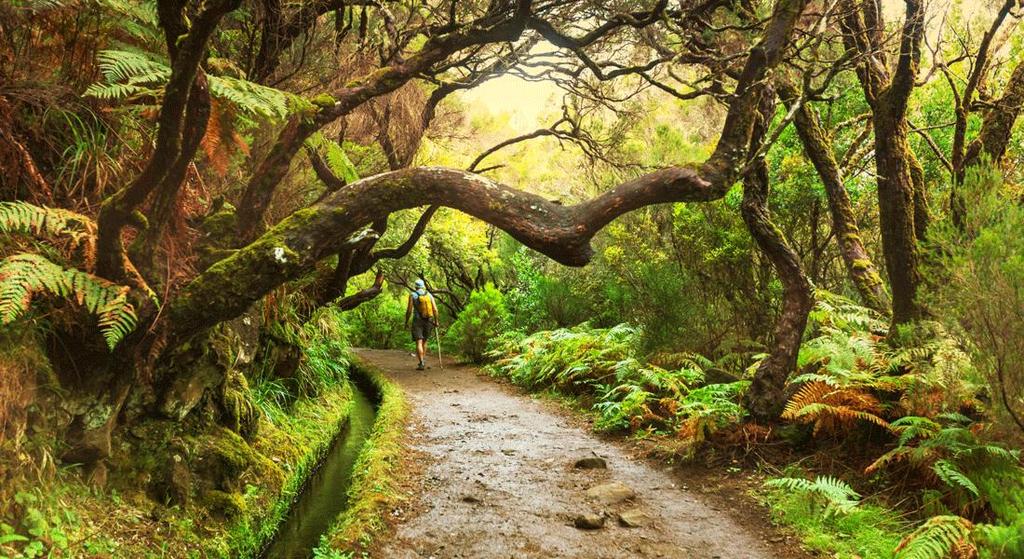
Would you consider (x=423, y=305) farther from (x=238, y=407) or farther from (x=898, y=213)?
(x=898, y=213)

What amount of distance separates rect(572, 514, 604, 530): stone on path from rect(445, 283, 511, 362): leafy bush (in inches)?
410

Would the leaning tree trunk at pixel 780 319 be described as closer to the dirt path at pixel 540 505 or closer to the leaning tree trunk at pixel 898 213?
the leaning tree trunk at pixel 898 213

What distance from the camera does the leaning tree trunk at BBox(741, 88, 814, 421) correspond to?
19.6 feet

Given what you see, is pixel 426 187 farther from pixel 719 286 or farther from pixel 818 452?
pixel 719 286

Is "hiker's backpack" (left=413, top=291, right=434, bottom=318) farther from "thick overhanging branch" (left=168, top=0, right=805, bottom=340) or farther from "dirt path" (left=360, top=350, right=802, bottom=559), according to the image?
"thick overhanging branch" (left=168, top=0, right=805, bottom=340)

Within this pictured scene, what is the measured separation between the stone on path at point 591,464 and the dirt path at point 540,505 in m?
0.08

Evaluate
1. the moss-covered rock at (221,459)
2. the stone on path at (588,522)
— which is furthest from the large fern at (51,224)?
the stone on path at (588,522)

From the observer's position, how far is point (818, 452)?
18.2 ft

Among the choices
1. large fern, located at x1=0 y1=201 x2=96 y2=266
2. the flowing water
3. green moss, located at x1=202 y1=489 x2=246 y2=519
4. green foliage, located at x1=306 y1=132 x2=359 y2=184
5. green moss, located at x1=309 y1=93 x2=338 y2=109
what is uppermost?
green moss, located at x1=309 y1=93 x2=338 y2=109

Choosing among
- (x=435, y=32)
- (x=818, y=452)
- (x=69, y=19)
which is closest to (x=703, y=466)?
(x=818, y=452)

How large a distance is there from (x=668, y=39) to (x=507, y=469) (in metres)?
5.81

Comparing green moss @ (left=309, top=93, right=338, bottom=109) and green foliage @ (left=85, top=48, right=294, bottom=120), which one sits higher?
green moss @ (left=309, top=93, right=338, bottom=109)

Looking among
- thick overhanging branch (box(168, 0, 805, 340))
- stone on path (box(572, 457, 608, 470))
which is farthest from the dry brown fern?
thick overhanging branch (box(168, 0, 805, 340))

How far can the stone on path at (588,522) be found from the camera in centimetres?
472
